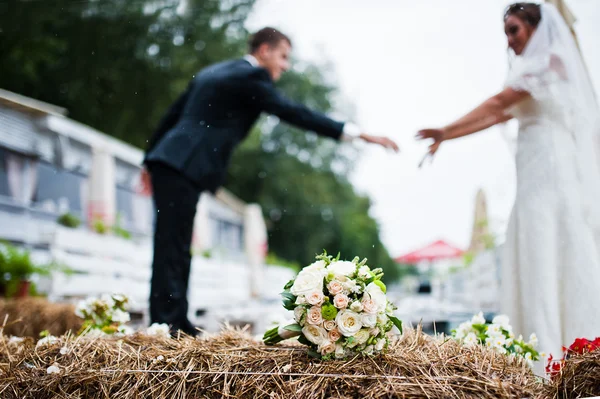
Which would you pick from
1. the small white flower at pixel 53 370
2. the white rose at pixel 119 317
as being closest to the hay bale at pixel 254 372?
the small white flower at pixel 53 370

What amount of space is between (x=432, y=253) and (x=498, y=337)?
126cm

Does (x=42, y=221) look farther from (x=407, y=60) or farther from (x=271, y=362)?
(x=271, y=362)

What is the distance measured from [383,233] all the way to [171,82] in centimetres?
405

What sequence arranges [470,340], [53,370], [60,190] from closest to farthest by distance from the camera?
[53,370]
[470,340]
[60,190]

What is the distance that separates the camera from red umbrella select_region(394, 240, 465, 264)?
9.01 ft

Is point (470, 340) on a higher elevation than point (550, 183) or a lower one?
lower

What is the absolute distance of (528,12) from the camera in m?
1.90

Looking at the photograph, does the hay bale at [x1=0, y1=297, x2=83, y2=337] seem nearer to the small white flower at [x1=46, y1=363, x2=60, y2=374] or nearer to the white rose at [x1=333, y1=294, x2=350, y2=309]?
the small white flower at [x1=46, y1=363, x2=60, y2=374]

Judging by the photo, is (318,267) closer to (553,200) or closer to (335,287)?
(335,287)

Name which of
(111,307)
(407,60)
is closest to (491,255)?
(407,60)

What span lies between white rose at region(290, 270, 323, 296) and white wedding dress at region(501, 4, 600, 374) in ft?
2.96

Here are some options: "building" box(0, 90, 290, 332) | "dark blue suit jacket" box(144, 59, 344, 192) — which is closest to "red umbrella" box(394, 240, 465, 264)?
"dark blue suit jacket" box(144, 59, 344, 192)

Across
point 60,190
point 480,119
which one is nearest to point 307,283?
point 480,119

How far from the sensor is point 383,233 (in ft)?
8.63
